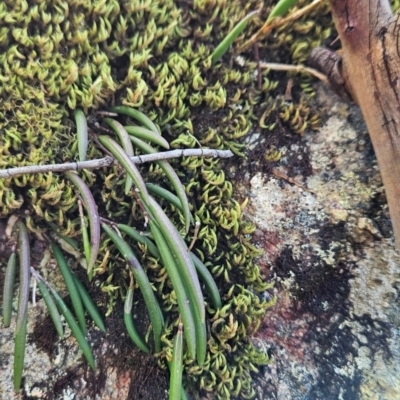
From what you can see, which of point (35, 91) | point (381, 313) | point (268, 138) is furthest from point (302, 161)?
point (35, 91)

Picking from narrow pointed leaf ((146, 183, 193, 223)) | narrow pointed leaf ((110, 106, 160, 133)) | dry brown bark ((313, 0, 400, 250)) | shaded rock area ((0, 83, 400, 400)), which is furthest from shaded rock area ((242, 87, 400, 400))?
narrow pointed leaf ((110, 106, 160, 133))

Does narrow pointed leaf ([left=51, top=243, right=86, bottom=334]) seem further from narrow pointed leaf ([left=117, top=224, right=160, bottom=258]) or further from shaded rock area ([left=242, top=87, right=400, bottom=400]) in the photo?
shaded rock area ([left=242, top=87, right=400, bottom=400])

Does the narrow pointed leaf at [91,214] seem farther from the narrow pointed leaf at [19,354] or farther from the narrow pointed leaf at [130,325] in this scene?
the narrow pointed leaf at [19,354]

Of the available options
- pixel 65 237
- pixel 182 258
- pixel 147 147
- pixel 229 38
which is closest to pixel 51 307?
pixel 65 237

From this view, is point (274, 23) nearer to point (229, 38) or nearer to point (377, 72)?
point (229, 38)

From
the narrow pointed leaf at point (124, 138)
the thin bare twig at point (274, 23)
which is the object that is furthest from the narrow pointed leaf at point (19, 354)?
the thin bare twig at point (274, 23)

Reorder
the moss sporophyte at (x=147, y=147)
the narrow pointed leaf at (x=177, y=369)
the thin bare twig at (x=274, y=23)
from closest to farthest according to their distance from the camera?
the narrow pointed leaf at (x=177, y=369) < the moss sporophyte at (x=147, y=147) < the thin bare twig at (x=274, y=23)
